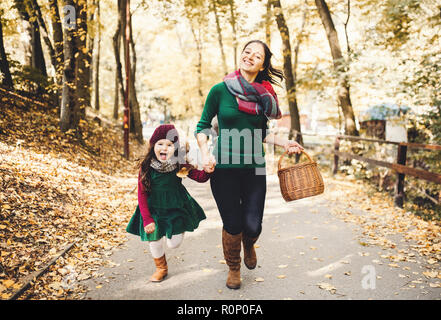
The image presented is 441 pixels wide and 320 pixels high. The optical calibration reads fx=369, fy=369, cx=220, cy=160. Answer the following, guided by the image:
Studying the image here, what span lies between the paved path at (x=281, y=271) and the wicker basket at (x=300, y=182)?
96 cm

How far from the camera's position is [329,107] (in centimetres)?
2072

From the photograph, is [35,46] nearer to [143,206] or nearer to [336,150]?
[336,150]

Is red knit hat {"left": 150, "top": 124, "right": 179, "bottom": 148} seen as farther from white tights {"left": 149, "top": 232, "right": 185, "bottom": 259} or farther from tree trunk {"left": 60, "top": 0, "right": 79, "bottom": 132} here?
tree trunk {"left": 60, "top": 0, "right": 79, "bottom": 132}

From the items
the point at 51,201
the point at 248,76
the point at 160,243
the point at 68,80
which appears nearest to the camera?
the point at 248,76

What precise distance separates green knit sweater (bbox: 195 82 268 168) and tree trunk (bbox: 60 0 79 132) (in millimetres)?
6869

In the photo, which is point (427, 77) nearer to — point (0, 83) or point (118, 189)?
point (118, 189)

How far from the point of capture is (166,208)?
12.1 ft

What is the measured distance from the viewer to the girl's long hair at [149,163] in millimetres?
3580

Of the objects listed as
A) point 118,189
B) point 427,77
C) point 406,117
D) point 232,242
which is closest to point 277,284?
point 232,242

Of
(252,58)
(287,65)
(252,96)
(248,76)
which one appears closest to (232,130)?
(252,96)

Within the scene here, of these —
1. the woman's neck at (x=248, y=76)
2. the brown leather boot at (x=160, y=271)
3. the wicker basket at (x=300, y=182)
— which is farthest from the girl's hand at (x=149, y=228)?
the woman's neck at (x=248, y=76)

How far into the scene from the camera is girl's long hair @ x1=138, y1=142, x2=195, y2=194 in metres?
3.58

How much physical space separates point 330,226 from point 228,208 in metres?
3.25

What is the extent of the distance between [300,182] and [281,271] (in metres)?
1.17
